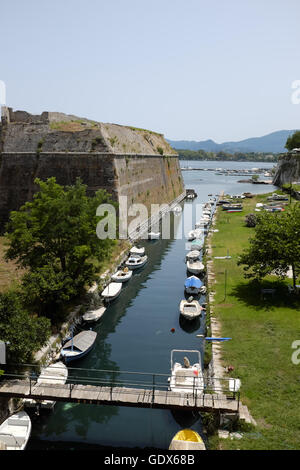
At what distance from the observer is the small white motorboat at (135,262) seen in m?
25.9

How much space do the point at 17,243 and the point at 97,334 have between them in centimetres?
571

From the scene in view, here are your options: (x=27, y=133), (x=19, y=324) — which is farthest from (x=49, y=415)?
(x=27, y=133)

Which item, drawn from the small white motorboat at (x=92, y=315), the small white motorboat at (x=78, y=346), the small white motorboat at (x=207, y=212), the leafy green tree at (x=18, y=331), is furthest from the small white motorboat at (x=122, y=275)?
the small white motorboat at (x=207, y=212)

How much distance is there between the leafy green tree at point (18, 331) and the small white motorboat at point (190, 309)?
7317 mm

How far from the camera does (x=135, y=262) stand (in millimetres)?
26125

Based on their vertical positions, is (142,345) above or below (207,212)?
below

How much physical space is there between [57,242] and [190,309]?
24.3ft

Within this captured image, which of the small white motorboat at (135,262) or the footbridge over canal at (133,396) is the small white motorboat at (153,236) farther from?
the footbridge over canal at (133,396)

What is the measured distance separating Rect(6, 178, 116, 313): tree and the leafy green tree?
287cm

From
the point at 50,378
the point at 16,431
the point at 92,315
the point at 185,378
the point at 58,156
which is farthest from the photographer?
the point at 58,156

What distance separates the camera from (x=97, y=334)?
17484 mm

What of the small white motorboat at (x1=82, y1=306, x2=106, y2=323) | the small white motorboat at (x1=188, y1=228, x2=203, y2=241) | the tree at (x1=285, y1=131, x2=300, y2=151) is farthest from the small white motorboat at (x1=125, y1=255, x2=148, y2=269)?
the tree at (x1=285, y1=131, x2=300, y2=151)

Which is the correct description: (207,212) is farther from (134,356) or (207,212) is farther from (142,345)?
(134,356)

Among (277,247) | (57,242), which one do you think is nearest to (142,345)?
(57,242)
